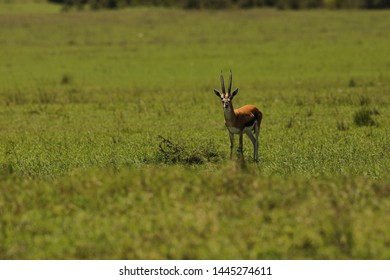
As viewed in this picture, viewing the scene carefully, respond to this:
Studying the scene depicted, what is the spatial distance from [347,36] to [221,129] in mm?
32545

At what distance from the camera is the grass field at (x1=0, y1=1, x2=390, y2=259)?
8.63m

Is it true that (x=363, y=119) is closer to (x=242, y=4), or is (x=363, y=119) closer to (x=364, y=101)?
(x=364, y=101)

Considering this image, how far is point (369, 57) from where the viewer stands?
38531 mm

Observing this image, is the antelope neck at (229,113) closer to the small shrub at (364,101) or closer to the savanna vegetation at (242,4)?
the small shrub at (364,101)

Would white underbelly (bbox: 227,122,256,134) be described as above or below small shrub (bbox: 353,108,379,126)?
above

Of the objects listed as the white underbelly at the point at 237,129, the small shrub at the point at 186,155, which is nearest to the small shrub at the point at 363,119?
the white underbelly at the point at 237,129

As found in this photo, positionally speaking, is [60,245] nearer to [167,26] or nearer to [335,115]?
[335,115]

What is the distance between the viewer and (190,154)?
14.2 meters

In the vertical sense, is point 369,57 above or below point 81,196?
below

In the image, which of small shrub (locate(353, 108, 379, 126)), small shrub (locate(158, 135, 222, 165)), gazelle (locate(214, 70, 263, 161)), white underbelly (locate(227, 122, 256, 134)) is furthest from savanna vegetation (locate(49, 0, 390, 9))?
small shrub (locate(158, 135, 222, 165))

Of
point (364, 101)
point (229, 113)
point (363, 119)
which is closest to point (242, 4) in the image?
point (364, 101)

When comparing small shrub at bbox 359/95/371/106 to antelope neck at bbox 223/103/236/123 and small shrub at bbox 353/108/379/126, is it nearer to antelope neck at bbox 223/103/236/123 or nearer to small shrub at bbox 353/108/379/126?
small shrub at bbox 353/108/379/126

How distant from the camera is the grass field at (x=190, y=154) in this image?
340 inches

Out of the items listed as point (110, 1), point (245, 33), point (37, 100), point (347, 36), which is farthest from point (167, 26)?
point (37, 100)
